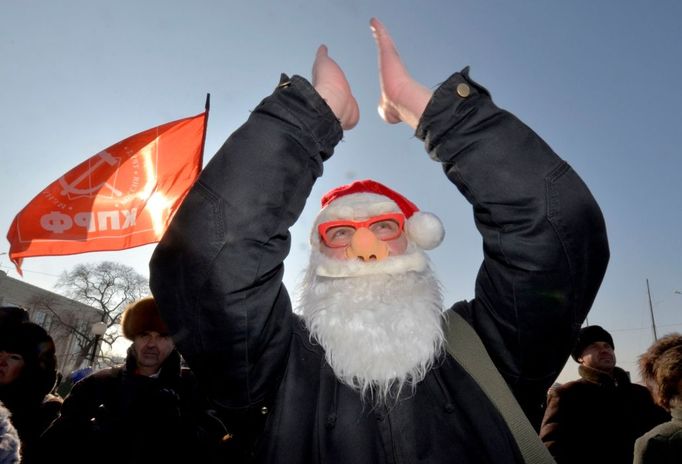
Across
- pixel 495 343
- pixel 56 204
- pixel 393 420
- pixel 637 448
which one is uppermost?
pixel 56 204

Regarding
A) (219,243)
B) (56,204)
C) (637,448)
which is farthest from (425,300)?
(56,204)

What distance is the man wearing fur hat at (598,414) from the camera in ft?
11.4

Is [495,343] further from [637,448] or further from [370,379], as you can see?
[637,448]

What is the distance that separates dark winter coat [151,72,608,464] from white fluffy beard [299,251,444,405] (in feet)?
0.40

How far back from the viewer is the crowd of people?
1294mm

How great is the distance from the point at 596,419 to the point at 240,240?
3743mm

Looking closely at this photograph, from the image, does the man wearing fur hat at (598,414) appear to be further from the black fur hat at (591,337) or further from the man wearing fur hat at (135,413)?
the man wearing fur hat at (135,413)

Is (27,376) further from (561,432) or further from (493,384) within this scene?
(561,432)

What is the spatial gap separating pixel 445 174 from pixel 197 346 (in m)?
0.96

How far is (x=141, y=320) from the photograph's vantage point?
356cm

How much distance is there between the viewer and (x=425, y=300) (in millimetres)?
1771

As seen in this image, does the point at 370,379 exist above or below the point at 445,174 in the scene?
below

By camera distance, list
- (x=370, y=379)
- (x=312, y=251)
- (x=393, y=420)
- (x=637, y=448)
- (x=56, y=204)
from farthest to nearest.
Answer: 1. (x=56, y=204)
2. (x=637, y=448)
3. (x=312, y=251)
4. (x=370, y=379)
5. (x=393, y=420)

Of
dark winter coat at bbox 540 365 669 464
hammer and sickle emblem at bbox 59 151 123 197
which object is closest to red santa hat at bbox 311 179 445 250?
dark winter coat at bbox 540 365 669 464
